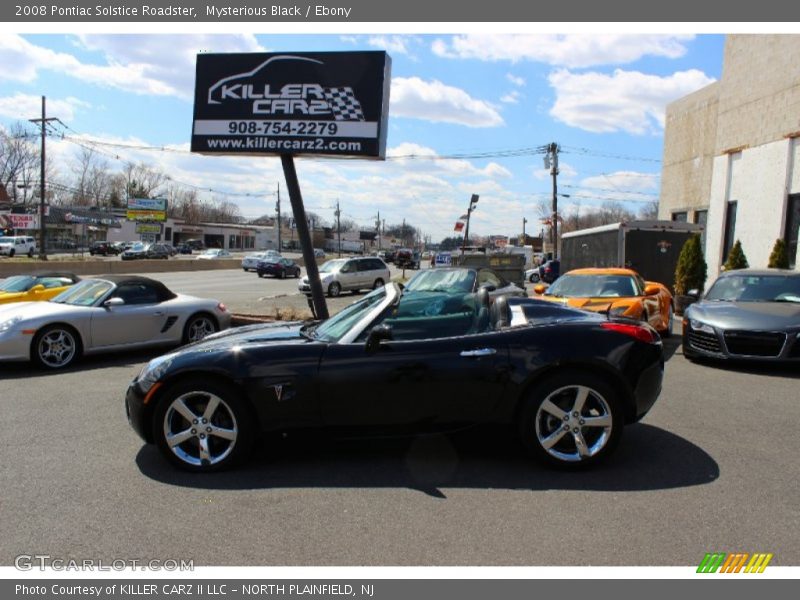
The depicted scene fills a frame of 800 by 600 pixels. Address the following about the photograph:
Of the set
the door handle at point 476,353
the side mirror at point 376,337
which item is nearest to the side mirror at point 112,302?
the side mirror at point 376,337

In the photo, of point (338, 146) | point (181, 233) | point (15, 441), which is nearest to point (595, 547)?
point (15, 441)

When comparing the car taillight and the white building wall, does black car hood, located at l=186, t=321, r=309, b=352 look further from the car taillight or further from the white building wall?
the white building wall

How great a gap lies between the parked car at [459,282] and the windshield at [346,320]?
680 cm

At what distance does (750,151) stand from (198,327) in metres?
17.9

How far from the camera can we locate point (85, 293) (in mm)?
9086

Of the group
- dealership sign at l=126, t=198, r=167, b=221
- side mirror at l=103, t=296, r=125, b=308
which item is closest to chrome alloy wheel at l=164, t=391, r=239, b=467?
side mirror at l=103, t=296, r=125, b=308

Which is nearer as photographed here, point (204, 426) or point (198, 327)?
point (204, 426)

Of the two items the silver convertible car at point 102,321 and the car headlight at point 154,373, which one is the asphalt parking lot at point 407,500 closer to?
the car headlight at point 154,373

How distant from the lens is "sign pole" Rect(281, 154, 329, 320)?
1205 cm

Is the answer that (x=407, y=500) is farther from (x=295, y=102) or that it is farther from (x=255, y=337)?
(x=295, y=102)

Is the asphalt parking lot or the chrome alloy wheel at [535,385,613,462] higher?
the chrome alloy wheel at [535,385,613,462]

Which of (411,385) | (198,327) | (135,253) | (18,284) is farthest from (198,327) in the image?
(135,253)

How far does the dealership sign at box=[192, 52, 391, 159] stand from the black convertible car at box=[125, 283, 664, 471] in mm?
7976
